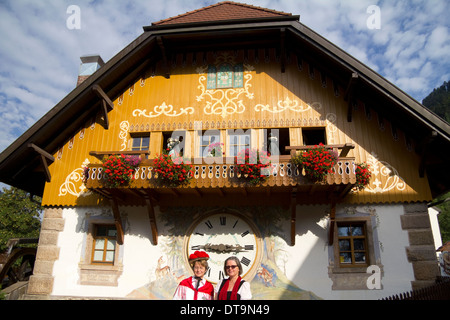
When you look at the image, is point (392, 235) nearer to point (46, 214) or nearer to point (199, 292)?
point (199, 292)

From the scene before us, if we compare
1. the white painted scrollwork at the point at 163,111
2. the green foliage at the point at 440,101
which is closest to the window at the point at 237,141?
the white painted scrollwork at the point at 163,111

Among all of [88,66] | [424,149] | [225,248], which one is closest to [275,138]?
[225,248]

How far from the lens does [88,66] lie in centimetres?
1330

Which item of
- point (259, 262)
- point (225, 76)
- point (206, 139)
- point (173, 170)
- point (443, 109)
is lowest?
point (259, 262)

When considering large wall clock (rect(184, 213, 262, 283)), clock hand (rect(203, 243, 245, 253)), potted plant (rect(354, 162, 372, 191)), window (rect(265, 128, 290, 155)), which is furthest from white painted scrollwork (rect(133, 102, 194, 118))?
potted plant (rect(354, 162, 372, 191))

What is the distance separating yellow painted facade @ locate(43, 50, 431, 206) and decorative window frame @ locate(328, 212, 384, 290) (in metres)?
0.58

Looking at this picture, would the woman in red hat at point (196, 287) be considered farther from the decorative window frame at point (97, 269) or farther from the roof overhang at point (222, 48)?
the roof overhang at point (222, 48)

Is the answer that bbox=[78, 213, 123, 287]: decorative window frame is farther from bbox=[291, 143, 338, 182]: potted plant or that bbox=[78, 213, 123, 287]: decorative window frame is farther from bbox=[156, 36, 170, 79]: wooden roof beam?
bbox=[291, 143, 338, 182]: potted plant

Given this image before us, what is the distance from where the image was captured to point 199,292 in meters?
4.86

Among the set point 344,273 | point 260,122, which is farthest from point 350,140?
point 344,273

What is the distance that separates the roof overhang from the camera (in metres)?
9.12

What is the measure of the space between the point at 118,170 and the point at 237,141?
3.64 meters

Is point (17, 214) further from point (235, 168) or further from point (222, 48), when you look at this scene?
point (235, 168)

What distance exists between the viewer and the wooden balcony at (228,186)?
27.8 feet
